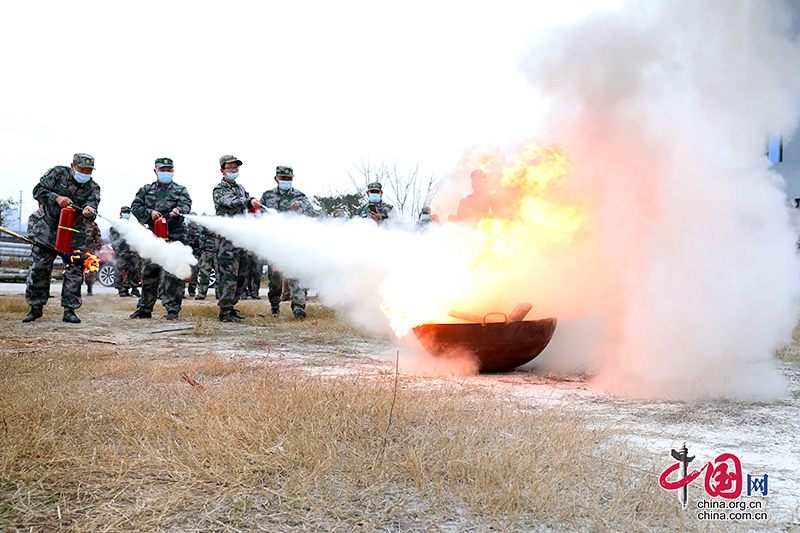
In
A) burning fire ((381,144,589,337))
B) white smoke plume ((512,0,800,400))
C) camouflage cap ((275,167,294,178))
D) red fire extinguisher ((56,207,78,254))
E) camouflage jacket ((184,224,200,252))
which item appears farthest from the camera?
camouflage jacket ((184,224,200,252))

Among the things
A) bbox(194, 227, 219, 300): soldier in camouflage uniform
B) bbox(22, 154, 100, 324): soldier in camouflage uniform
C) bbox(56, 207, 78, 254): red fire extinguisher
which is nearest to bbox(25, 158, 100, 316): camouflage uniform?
bbox(22, 154, 100, 324): soldier in camouflage uniform

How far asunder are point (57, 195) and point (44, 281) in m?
1.38

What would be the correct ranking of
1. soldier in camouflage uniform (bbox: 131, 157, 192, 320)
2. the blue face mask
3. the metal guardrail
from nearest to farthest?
1. the blue face mask
2. soldier in camouflage uniform (bbox: 131, 157, 192, 320)
3. the metal guardrail

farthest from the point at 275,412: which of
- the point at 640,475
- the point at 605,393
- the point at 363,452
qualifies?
the point at 605,393

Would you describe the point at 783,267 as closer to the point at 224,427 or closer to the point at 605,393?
the point at 605,393

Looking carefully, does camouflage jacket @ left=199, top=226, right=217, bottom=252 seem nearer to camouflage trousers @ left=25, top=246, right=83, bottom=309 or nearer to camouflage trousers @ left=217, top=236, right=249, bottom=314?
camouflage trousers @ left=217, top=236, right=249, bottom=314

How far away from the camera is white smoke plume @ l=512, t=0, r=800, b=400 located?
488 cm

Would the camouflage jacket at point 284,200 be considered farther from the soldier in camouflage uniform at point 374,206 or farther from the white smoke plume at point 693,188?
the white smoke plume at point 693,188

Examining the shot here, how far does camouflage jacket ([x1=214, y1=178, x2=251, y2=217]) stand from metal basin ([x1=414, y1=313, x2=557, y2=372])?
5.71m

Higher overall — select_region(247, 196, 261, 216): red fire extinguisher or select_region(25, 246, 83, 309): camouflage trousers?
select_region(247, 196, 261, 216): red fire extinguisher

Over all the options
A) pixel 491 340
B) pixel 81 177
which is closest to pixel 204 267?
pixel 81 177

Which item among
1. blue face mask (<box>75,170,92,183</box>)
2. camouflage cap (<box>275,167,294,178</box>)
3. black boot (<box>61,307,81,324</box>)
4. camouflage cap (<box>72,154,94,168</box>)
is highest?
camouflage cap (<box>275,167,294,178</box>)

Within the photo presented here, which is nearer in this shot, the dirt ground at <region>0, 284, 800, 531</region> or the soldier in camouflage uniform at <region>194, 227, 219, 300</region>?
the dirt ground at <region>0, 284, 800, 531</region>

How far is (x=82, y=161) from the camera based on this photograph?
9.42 metres
